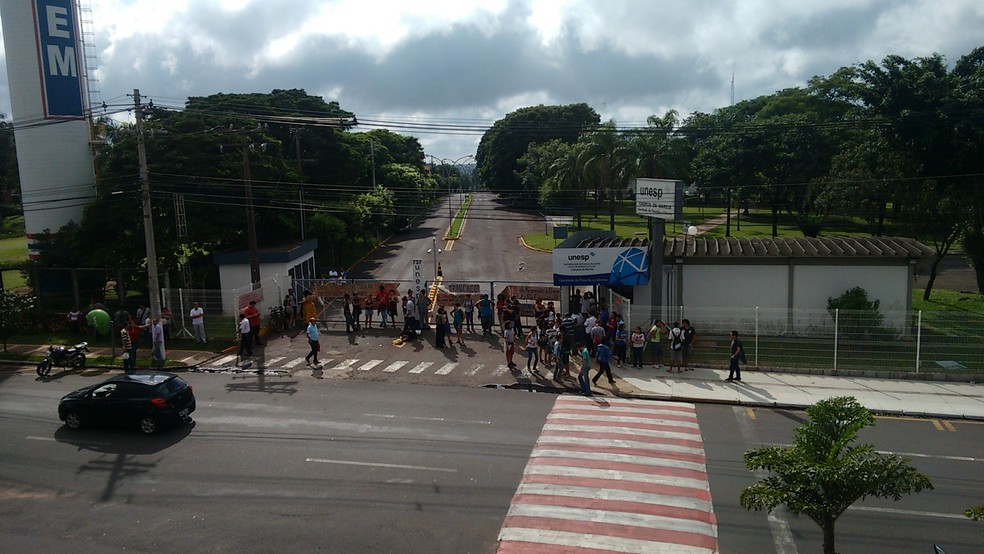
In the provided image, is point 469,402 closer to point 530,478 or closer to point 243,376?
point 530,478

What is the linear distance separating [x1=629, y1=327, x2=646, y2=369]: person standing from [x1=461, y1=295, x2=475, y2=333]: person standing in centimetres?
685

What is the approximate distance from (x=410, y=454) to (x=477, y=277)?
28.0 meters

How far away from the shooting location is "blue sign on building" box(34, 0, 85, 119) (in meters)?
33.5

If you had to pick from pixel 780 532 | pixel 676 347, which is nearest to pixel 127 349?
pixel 676 347

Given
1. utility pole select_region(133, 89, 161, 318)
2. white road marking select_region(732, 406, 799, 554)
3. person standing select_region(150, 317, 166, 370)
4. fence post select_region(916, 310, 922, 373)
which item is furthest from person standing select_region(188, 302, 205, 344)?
fence post select_region(916, 310, 922, 373)

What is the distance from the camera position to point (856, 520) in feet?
35.6

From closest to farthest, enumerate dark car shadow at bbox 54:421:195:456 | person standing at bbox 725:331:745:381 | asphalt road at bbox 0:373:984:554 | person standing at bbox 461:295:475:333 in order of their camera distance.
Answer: asphalt road at bbox 0:373:984:554 → dark car shadow at bbox 54:421:195:456 → person standing at bbox 725:331:745:381 → person standing at bbox 461:295:475:333

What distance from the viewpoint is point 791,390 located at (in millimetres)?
18859

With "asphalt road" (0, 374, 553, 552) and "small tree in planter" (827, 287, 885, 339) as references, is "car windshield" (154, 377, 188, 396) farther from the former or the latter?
"small tree in planter" (827, 287, 885, 339)

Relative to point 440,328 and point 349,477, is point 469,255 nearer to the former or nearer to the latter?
point 440,328

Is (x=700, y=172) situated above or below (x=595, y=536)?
above

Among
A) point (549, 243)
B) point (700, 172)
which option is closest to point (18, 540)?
point (549, 243)

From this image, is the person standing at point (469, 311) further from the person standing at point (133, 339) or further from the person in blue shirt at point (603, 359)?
the person standing at point (133, 339)

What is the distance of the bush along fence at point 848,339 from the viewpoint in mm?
19500
